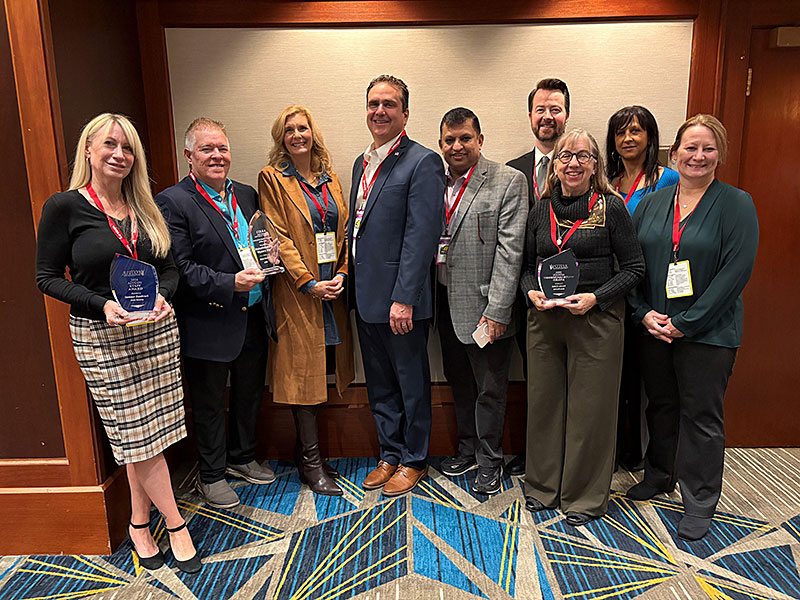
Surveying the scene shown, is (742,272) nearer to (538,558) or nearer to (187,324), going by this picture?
(538,558)

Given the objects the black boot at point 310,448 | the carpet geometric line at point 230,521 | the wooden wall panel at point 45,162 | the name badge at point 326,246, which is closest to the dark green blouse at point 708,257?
the name badge at point 326,246

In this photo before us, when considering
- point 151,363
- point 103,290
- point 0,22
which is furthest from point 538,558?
point 0,22

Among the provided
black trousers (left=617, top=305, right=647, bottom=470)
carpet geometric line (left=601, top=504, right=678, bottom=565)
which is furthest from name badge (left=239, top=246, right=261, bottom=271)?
carpet geometric line (left=601, top=504, right=678, bottom=565)

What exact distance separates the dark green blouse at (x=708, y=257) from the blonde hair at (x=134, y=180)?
202 centimetres

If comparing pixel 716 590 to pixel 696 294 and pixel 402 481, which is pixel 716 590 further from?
pixel 402 481

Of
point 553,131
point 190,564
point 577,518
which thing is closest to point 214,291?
point 190,564

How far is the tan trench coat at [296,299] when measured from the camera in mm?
2605

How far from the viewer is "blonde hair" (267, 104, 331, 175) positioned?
2605 millimetres

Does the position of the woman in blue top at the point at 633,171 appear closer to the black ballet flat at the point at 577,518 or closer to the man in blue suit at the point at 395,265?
the black ballet flat at the point at 577,518

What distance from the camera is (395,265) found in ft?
8.31

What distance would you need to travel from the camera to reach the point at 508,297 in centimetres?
251

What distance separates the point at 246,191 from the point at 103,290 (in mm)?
894

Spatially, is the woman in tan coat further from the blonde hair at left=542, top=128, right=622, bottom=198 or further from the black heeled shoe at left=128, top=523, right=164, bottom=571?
the blonde hair at left=542, top=128, right=622, bottom=198

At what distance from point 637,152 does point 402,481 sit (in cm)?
198
